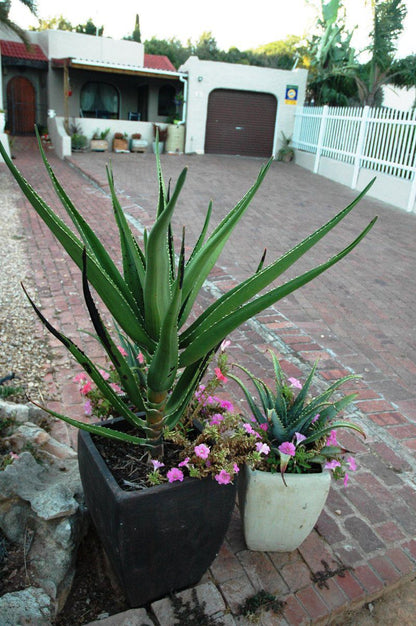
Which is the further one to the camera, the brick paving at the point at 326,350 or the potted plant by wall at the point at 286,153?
the potted plant by wall at the point at 286,153

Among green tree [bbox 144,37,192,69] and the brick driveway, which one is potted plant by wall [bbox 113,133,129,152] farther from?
green tree [bbox 144,37,192,69]

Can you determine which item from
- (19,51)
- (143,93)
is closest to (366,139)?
(143,93)

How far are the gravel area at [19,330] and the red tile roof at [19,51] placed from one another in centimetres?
1585

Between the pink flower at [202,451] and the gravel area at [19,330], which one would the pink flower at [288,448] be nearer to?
the pink flower at [202,451]

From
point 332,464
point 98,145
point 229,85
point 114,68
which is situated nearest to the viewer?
point 332,464

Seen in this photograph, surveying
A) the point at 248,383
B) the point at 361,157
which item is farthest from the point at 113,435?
the point at 361,157

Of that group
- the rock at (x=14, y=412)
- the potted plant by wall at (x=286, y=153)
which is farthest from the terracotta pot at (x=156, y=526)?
the potted plant by wall at (x=286, y=153)

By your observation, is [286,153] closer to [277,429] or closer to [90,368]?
[277,429]

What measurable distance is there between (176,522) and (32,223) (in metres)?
7.39

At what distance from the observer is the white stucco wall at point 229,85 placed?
736 inches

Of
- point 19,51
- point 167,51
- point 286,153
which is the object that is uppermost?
point 167,51

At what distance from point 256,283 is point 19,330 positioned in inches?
134

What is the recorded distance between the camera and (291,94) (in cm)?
1936

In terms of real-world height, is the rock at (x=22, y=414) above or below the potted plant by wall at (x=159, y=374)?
below
